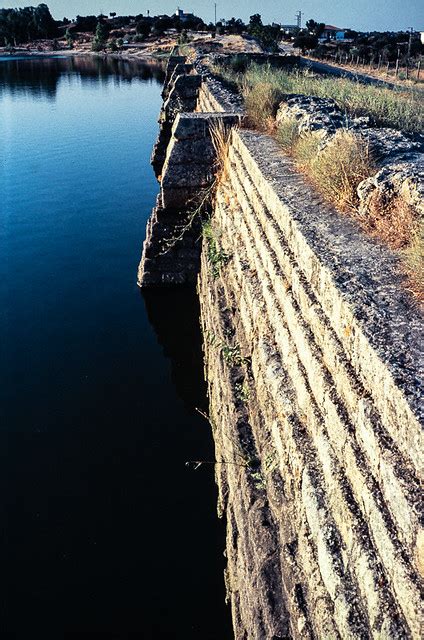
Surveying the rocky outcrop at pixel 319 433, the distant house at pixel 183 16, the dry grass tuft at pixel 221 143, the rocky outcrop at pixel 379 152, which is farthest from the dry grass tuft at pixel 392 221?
the distant house at pixel 183 16

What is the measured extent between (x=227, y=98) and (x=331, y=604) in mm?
7019

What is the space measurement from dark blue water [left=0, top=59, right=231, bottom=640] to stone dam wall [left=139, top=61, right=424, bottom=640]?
620mm

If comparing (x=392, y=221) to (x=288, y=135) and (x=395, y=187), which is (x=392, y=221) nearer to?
(x=395, y=187)

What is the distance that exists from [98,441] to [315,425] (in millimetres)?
3505

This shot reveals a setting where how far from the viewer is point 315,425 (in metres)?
2.30

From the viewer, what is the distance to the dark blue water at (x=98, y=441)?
389cm

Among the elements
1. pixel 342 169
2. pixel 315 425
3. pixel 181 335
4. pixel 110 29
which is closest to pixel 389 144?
pixel 342 169

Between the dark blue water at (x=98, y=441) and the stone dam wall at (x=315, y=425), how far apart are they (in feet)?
2.03

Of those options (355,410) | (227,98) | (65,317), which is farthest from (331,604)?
(227,98)

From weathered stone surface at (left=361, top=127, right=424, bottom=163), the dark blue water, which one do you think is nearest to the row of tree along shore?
the dark blue water

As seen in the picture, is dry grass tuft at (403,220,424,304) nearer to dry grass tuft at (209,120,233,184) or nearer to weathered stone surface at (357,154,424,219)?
weathered stone surface at (357,154,424,219)

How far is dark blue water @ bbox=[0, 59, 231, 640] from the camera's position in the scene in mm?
3889

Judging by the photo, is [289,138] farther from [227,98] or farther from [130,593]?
[130,593]

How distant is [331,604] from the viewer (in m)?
1.96
